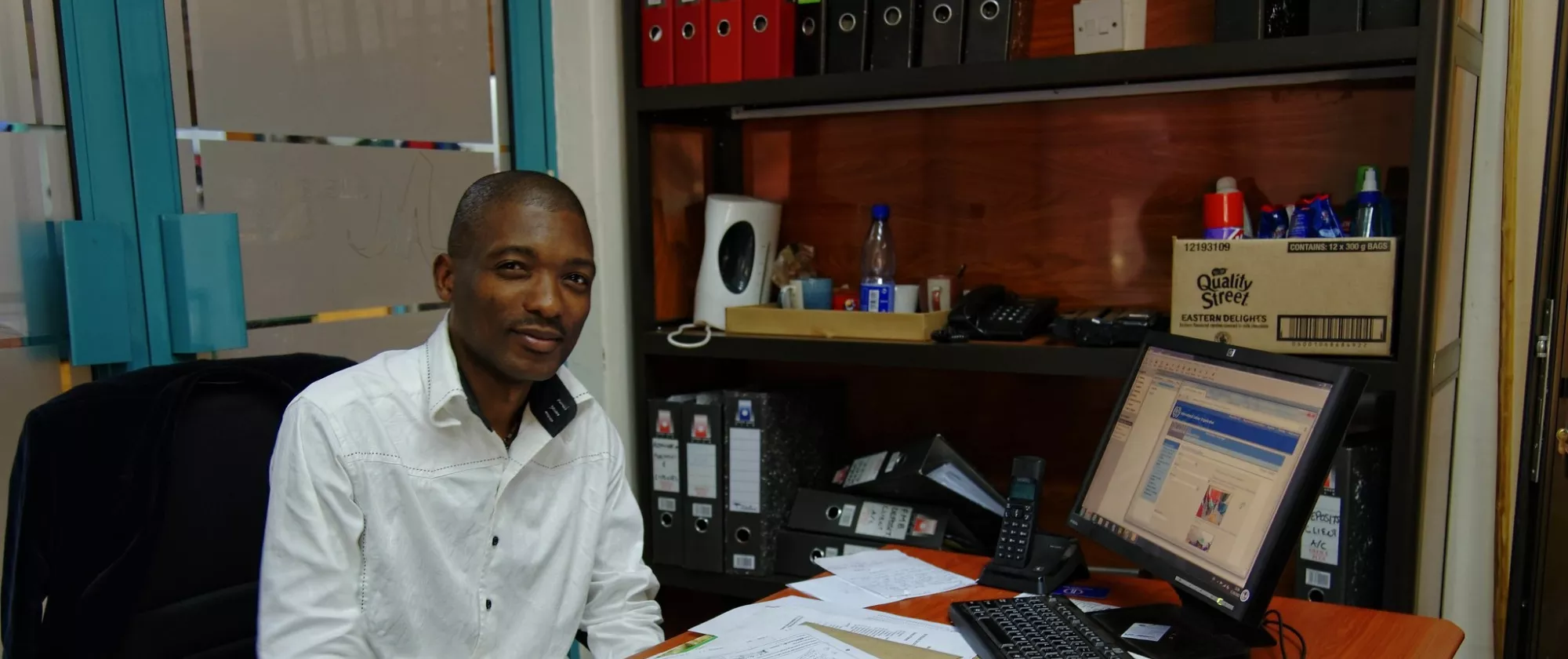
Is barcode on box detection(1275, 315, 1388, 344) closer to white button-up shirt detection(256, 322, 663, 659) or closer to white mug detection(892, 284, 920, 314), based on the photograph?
white mug detection(892, 284, 920, 314)

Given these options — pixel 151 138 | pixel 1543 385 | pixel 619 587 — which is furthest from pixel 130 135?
pixel 1543 385

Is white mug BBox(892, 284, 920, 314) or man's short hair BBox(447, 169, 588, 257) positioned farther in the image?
white mug BBox(892, 284, 920, 314)

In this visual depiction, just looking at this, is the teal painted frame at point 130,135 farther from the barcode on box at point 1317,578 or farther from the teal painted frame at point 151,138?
the barcode on box at point 1317,578

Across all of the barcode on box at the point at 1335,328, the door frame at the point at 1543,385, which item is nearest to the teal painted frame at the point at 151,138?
the barcode on box at the point at 1335,328

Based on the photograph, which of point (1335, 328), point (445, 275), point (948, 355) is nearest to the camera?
point (445, 275)

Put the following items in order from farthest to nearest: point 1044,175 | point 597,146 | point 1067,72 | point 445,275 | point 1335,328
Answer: point 597,146 → point 1044,175 → point 1067,72 → point 1335,328 → point 445,275

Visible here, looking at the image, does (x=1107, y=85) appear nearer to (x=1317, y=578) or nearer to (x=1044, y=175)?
(x=1044, y=175)

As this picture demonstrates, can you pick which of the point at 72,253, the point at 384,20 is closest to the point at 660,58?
the point at 384,20

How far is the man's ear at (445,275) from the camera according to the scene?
4.59 ft

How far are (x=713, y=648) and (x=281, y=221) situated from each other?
1092 millimetres

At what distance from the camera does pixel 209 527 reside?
4.10ft

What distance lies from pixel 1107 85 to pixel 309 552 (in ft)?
5.27

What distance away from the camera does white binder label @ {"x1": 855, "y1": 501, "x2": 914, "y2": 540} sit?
212cm

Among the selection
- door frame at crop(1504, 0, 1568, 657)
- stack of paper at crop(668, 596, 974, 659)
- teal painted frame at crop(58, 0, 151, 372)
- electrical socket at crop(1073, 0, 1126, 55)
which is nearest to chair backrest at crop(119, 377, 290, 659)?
teal painted frame at crop(58, 0, 151, 372)
